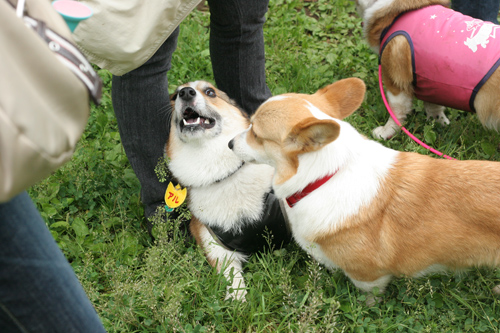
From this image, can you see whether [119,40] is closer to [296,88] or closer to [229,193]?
[229,193]

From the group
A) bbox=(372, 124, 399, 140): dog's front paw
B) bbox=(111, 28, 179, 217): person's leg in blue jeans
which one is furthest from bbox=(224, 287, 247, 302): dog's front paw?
bbox=(372, 124, 399, 140): dog's front paw

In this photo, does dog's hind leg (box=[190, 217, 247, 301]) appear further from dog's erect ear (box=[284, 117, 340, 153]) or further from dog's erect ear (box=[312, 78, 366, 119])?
dog's erect ear (box=[312, 78, 366, 119])

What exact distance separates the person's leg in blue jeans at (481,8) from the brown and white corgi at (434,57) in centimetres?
39

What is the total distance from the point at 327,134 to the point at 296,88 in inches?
70.5

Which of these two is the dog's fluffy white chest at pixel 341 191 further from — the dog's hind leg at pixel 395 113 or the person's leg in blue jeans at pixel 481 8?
the person's leg in blue jeans at pixel 481 8

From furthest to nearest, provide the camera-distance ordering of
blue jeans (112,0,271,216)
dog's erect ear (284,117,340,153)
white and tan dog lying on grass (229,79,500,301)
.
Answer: blue jeans (112,0,271,216), white and tan dog lying on grass (229,79,500,301), dog's erect ear (284,117,340,153)

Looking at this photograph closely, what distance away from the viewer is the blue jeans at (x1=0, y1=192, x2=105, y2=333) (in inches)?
36.0

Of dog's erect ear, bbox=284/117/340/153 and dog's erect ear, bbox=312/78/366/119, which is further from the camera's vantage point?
dog's erect ear, bbox=312/78/366/119

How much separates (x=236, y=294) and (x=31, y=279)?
1.18m

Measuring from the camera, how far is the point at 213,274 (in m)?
2.09

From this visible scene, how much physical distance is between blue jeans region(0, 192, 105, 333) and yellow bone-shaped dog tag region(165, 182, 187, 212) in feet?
3.88

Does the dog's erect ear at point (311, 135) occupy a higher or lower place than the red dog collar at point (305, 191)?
higher

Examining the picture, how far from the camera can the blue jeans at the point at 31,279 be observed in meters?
0.91

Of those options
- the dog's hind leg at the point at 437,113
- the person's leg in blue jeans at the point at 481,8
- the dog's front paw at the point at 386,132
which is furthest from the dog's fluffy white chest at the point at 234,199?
the person's leg in blue jeans at the point at 481,8
